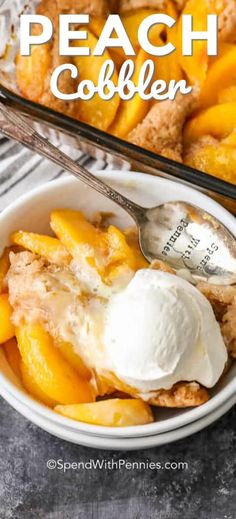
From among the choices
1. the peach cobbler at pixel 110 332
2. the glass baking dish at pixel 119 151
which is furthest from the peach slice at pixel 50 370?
the glass baking dish at pixel 119 151

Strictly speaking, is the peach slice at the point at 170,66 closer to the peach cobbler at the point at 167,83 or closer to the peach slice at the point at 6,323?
the peach cobbler at the point at 167,83

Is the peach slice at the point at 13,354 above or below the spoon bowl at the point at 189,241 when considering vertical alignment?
below

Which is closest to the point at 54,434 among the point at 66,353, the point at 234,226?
the point at 66,353

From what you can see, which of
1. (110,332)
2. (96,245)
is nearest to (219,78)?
(96,245)

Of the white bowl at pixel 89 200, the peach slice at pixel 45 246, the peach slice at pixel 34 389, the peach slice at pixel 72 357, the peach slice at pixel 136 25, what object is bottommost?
the peach slice at pixel 34 389

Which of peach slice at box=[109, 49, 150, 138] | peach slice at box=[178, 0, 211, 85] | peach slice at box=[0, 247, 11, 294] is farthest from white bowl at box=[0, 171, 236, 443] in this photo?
peach slice at box=[178, 0, 211, 85]

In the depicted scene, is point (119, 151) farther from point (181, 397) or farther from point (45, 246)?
point (181, 397)
